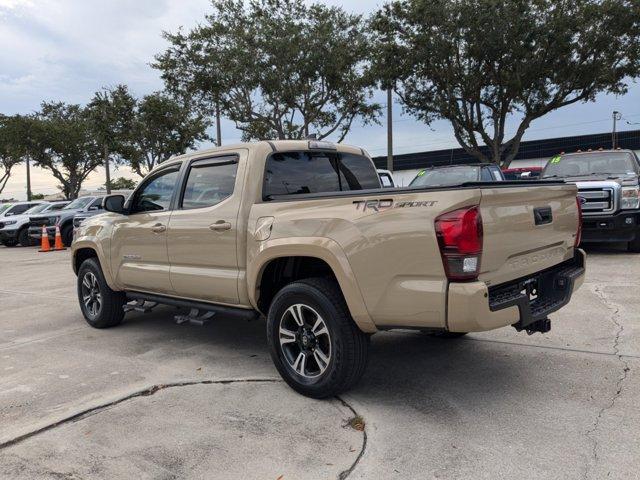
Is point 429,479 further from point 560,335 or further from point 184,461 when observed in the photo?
point 560,335

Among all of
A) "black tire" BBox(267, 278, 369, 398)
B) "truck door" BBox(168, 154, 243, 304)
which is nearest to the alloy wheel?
"black tire" BBox(267, 278, 369, 398)

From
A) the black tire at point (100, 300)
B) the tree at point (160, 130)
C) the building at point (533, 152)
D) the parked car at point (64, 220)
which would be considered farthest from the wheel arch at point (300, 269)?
the building at point (533, 152)

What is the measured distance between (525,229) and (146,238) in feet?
11.6

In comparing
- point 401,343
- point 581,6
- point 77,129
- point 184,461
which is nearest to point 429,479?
point 184,461

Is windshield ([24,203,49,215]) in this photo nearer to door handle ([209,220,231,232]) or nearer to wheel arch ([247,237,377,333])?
door handle ([209,220,231,232])

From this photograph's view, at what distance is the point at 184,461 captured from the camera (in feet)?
10.2

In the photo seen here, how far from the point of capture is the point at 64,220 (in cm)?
1870

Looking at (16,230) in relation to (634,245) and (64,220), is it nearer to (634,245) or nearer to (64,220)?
(64,220)

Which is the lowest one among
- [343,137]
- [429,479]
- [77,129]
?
[429,479]

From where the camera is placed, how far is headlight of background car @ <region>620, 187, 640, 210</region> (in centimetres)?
974

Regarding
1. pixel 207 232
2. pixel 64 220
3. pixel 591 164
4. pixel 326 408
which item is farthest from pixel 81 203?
pixel 326 408

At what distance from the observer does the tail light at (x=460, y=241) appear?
318 centimetres

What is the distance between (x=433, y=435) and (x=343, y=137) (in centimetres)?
2468

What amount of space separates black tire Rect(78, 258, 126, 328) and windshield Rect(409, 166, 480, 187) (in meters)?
6.91
